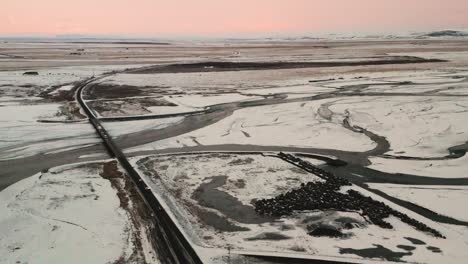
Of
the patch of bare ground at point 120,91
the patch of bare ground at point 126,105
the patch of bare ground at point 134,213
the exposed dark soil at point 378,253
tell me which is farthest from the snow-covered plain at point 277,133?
the patch of bare ground at point 120,91

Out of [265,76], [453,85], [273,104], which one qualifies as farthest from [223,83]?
[453,85]

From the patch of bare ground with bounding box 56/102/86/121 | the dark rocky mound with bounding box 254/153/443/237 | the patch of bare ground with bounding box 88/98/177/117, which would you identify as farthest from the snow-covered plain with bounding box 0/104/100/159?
the dark rocky mound with bounding box 254/153/443/237

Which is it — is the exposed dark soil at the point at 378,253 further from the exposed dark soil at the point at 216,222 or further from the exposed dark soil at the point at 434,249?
the exposed dark soil at the point at 216,222

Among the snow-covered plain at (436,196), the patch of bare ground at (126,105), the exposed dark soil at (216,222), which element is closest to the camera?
the exposed dark soil at (216,222)

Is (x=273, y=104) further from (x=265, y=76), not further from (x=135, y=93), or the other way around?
(x=265, y=76)

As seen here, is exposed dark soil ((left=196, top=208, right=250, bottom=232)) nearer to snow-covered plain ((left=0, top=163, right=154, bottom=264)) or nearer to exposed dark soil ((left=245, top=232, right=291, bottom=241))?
exposed dark soil ((left=245, top=232, right=291, bottom=241))

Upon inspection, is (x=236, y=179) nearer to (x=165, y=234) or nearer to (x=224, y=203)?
(x=224, y=203)
